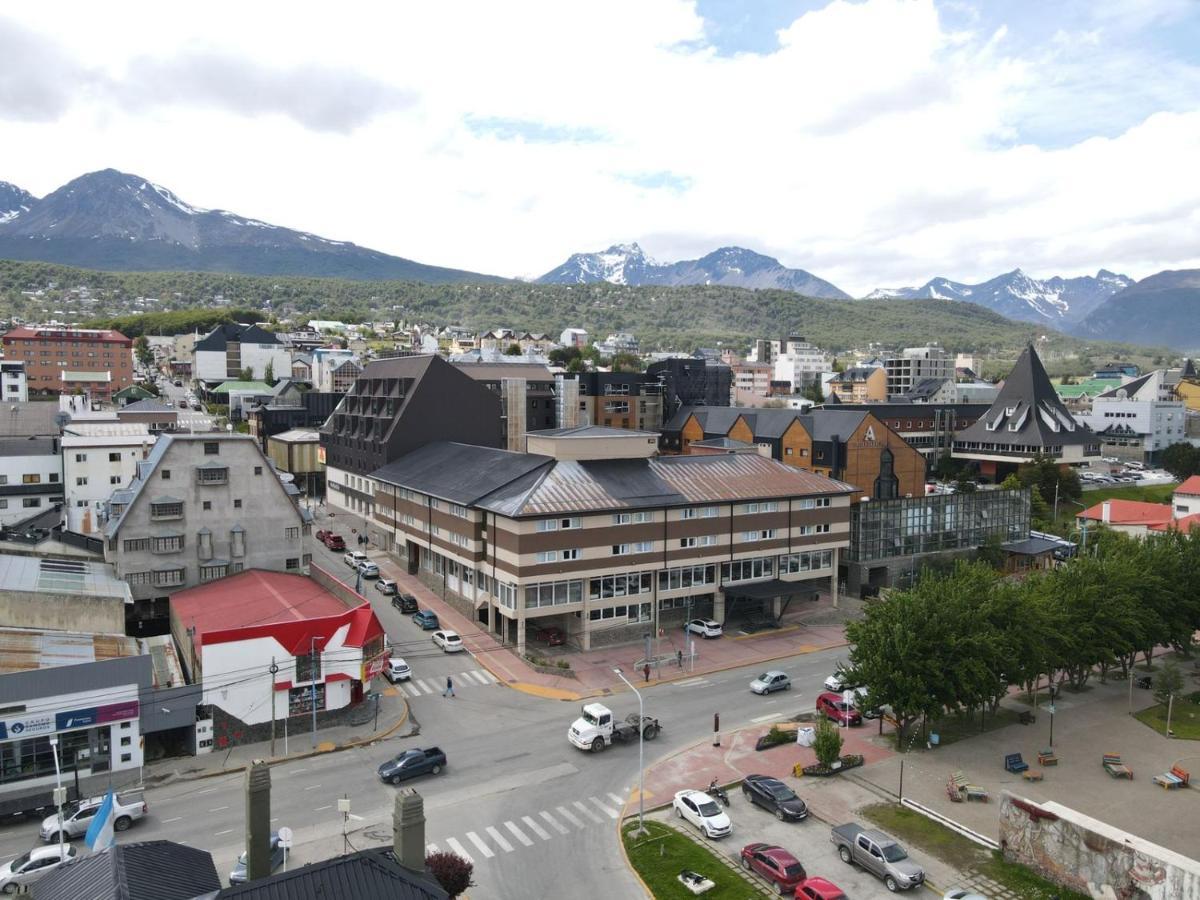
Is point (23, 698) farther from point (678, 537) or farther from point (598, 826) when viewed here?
point (678, 537)

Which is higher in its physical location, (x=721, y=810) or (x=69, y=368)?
(x=69, y=368)

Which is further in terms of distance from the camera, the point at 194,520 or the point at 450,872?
the point at 194,520

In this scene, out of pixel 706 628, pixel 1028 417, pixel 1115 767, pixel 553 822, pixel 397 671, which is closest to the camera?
pixel 553 822

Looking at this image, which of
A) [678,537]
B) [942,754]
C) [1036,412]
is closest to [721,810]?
[942,754]

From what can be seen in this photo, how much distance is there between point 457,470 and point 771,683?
33450 millimetres

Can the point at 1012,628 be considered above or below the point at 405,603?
above

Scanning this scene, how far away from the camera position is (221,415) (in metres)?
153

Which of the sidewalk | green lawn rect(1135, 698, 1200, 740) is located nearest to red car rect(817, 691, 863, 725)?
the sidewalk

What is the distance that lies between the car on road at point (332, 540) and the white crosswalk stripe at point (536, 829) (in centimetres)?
5542

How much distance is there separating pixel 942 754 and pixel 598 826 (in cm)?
1910

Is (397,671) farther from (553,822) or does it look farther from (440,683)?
(553,822)

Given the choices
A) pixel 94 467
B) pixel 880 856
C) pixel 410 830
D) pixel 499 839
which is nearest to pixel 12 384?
pixel 94 467

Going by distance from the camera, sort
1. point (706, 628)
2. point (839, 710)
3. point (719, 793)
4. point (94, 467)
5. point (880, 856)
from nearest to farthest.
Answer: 1. point (880, 856)
2. point (719, 793)
3. point (839, 710)
4. point (706, 628)
5. point (94, 467)

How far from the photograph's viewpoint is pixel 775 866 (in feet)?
94.5
